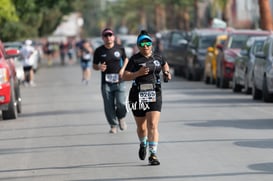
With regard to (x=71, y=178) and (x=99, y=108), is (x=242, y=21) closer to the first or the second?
(x=99, y=108)

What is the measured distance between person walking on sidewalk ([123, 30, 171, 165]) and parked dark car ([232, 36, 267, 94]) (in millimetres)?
12827

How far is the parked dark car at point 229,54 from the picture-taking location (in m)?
29.4

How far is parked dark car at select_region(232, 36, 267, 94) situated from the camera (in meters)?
25.7

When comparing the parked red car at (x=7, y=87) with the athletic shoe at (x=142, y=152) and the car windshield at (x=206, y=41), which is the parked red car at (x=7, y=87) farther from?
the car windshield at (x=206, y=41)

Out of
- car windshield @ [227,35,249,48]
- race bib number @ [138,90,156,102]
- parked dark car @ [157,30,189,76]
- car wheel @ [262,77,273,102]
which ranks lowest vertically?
parked dark car @ [157,30,189,76]

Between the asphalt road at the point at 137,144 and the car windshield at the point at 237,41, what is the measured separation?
17.8 feet

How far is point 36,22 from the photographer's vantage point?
63.6 meters

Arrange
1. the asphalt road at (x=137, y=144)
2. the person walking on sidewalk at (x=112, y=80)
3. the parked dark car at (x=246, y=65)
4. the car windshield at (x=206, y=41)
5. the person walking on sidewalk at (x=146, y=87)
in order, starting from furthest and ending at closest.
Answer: the car windshield at (x=206, y=41) → the parked dark car at (x=246, y=65) → the person walking on sidewalk at (x=112, y=80) → the person walking on sidewalk at (x=146, y=87) → the asphalt road at (x=137, y=144)

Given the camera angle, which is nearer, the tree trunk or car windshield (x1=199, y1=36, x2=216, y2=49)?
car windshield (x1=199, y1=36, x2=216, y2=49)

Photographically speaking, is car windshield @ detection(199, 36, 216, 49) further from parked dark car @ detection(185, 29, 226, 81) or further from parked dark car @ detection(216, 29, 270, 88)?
parked dark car @ detection(216, 29, 270, 88)

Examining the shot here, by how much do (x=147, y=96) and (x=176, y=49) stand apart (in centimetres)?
2776

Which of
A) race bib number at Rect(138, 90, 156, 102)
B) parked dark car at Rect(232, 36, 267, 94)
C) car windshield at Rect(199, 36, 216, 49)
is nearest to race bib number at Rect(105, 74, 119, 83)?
race bib number at Rect(138, 90, 156, 102)

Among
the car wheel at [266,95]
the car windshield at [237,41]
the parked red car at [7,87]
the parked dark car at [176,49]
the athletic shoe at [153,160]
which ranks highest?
the athletic shoe at [153,160]

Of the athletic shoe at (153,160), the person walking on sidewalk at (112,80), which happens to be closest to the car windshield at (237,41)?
the person walking on sidewalk at (112,80)
